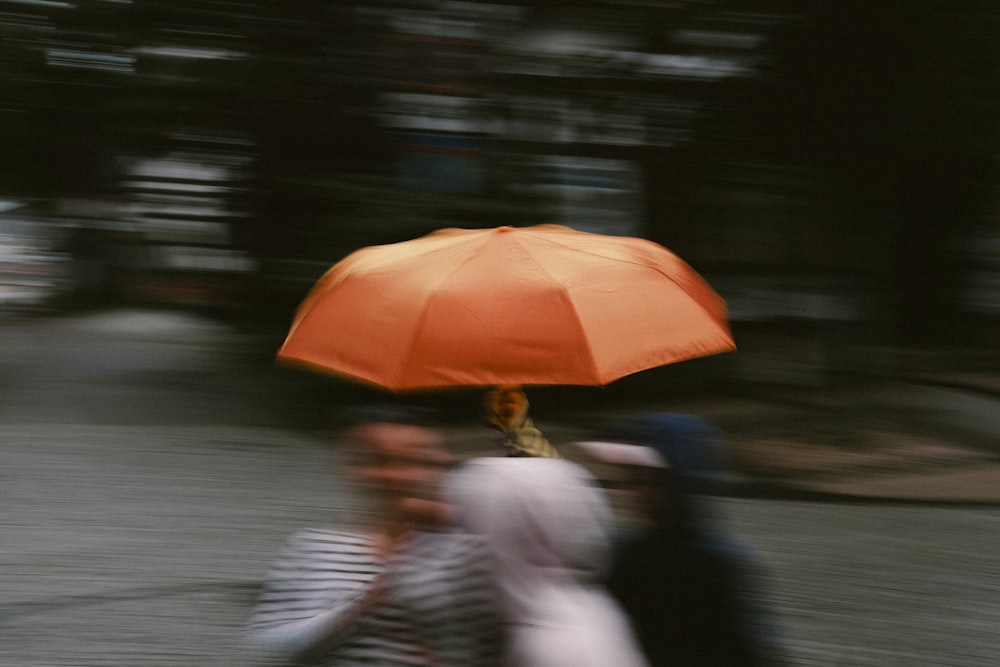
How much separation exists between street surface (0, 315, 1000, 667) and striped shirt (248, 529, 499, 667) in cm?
255

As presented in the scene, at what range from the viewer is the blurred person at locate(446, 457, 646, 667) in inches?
81.1

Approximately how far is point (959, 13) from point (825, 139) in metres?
1.40

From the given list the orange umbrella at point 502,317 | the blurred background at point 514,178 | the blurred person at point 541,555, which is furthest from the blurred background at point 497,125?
the blurred person at point 541,555

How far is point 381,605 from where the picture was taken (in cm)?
213

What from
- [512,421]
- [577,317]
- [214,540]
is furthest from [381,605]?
[214,540]

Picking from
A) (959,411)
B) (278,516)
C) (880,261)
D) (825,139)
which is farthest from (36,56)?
(959,411)

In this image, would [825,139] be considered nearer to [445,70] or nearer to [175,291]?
[445,70]

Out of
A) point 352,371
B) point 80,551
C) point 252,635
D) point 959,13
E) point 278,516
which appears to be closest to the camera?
point 252,635

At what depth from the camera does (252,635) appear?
90.7 inches

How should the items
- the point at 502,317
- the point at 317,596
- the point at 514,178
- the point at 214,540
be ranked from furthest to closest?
the point at 514,178
the point at 214,540
the point at 502,317
the point at 317,596

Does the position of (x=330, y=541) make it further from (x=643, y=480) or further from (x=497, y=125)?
(x=497, y=125)

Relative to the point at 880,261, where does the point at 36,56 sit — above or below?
above

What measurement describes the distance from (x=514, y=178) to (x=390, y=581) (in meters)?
7.38

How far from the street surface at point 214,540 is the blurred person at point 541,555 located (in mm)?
2866
